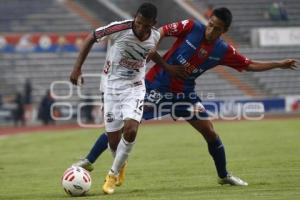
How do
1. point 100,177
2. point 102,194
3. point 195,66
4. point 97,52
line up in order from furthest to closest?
1. point 97,52
2. point 100,177
3. point 195,66
4. point 102,194

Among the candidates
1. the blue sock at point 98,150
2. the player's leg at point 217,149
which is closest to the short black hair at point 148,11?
the player's leg at point 217,149

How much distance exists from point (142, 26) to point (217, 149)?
80.4 inches

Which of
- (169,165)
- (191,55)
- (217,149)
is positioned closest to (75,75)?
(191,55)

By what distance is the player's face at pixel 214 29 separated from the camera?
985 centimetres

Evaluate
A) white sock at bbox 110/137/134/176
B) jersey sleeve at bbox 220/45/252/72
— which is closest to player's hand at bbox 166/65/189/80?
jersey sleeve at bbox 220/45/252/72

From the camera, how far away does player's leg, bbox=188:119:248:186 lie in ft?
33.8

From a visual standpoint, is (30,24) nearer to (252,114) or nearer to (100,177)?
(252,114)

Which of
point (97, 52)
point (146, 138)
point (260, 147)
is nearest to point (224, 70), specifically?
point (97, 52)

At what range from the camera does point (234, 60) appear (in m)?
10.5

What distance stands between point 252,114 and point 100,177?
22.7 metres

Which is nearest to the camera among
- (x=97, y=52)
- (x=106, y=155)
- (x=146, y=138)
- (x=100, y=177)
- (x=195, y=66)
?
(x=195, y=66)

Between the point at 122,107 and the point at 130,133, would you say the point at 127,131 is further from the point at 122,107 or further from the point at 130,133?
the point at 122,107

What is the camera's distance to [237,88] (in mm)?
36000

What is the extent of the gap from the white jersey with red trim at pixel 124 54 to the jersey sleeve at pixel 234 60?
3.47 ft
